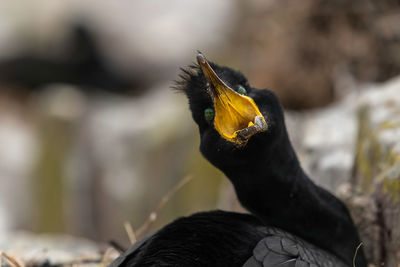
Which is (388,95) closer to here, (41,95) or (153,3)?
(41,95)

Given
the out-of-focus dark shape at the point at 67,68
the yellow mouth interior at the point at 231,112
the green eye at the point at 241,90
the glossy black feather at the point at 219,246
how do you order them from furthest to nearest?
1. the out-of-focus dark shape at the point at 67,68
2. the green eye at the point at 241,90
3. the yellow mouth interior at the point at 231,112
4. the glossy black feather at the point at 219,246

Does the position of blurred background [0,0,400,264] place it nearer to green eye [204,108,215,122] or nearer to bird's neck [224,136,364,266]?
bird's neck [224,136,364,266]

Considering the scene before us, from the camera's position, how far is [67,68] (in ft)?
30.8

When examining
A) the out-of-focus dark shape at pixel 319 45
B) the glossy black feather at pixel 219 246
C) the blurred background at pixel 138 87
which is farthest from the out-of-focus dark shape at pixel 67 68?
the glossy black feather at pixel 219 246

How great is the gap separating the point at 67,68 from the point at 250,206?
798cm

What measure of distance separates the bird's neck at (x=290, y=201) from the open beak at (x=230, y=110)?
5.6 inches

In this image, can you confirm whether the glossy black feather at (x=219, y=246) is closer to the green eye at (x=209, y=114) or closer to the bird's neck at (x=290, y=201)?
the bird's neck at (x=290, y=201)

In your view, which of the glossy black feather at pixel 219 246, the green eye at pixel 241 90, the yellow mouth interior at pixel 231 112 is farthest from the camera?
the green eye at pixel 241 90

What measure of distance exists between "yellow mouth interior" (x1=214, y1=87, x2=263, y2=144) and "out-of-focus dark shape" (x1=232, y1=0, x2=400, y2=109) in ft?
10.7

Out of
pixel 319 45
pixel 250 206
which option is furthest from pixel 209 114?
pixel 319 45

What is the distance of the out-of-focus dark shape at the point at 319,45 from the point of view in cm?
463

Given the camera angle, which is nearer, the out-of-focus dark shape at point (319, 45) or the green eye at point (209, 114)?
the green eye at point (209, 114)

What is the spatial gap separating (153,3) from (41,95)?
331 cm

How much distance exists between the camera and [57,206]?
750cm
